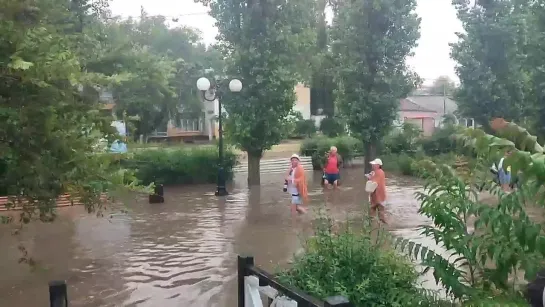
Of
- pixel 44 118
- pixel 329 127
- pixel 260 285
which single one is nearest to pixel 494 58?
pixel 329 127

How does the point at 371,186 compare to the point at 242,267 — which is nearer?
the point at 242,267

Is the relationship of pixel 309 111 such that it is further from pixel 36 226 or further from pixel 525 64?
pixel 36 226

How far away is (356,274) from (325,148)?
77.5ft

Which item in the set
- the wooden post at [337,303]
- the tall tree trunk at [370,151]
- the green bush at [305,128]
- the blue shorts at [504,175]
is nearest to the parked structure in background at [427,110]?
the green bush at [305,128]

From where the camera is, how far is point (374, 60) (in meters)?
24.0

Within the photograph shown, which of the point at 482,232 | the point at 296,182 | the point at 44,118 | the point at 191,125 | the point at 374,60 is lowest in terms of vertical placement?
the point at 296,182

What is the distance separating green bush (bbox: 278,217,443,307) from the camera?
501cm

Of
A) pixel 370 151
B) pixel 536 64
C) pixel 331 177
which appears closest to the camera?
pixel 331 177

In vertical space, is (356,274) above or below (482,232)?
below

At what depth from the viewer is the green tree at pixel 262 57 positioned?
2058cm

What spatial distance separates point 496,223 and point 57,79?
151 inches

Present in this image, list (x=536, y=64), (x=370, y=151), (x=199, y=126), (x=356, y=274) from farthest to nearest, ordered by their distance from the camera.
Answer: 1. (x=199, y=126)
2. (x=536, y=64)
3. (x=370, y=151)
4. (x=356, y=274)

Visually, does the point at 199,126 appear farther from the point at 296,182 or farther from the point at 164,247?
the point at 164,247

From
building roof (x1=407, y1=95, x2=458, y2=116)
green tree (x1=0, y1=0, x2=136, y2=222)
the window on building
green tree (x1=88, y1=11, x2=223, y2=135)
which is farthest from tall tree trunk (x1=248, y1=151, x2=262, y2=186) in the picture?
building roof (x1=407, y1=95, x2=458, y2=116)
